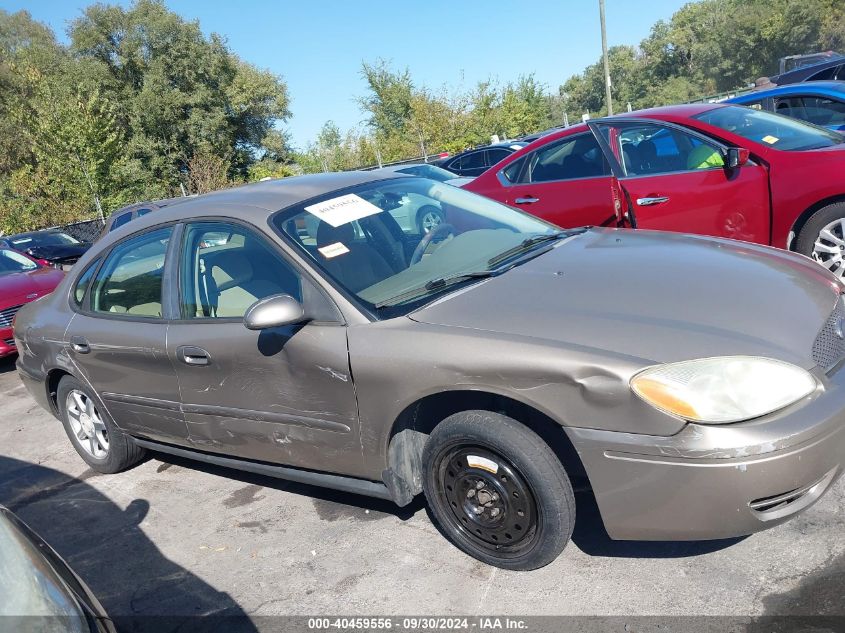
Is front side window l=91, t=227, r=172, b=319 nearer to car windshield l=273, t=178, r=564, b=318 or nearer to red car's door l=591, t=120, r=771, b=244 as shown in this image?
car windshield l=273, t=178, r=564, b=318

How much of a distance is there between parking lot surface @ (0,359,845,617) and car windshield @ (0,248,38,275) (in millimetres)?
6134

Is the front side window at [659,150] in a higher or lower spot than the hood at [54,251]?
higher

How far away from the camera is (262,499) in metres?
3.91

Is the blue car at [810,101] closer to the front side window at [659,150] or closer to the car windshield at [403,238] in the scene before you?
the front side window at [659,150]

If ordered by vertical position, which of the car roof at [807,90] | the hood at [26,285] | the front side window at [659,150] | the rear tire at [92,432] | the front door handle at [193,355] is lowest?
the rear tire at [92,432]

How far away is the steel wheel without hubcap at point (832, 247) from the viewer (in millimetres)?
4922

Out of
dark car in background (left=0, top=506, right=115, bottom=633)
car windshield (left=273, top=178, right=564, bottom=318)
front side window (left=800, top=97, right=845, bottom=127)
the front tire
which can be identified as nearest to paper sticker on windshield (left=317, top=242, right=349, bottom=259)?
car windshield (left=273, top=178, right=564, bottom=318)

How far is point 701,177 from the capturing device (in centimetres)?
536

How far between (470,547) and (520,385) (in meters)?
0.83

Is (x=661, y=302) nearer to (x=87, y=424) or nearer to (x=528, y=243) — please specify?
(x=528, y=243)

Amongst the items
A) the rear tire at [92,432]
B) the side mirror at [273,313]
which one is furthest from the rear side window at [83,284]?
the side mirror at [273,313]

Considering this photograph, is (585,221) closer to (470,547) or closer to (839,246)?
(839,246)

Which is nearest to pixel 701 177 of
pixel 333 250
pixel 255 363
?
pixel 333 250

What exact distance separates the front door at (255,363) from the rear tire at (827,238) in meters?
3.76
